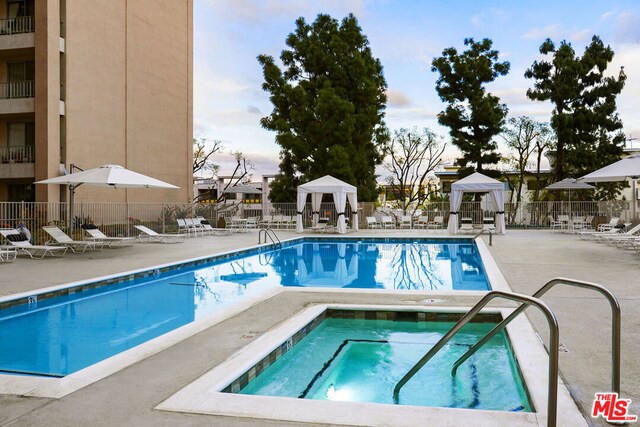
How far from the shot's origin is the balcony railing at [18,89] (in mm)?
20094

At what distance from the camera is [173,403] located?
340cm

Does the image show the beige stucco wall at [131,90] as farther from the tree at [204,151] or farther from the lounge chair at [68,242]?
the tree at [204,151]

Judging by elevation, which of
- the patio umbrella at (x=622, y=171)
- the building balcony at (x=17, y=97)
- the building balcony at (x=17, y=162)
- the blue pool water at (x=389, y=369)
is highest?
the building balcony at (x=17, y=97)

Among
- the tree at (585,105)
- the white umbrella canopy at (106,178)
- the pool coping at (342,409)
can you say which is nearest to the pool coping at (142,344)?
the pool coping at (342,409)

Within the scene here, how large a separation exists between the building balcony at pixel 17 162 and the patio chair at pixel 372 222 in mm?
14444

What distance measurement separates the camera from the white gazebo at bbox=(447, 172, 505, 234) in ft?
67.8

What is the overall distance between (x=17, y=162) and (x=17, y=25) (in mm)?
5380

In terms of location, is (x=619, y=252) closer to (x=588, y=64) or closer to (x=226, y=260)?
(x=226, y=260)

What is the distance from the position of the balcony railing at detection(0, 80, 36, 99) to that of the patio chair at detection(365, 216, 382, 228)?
1520 centimetres

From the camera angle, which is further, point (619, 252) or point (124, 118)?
point (124, 118)

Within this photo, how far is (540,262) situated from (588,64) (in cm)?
2113

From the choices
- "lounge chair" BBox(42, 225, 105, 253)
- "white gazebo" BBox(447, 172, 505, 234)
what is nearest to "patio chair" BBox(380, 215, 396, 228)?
"white gazebo" BBox(447, 172, 505, 234)

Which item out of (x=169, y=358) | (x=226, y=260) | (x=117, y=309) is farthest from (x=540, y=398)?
(x=226, y=260)

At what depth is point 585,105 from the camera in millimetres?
28234
